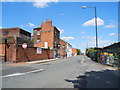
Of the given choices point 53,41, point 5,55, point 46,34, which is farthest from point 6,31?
point 5,55

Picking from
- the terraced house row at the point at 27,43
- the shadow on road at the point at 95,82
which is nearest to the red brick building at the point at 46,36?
the terraced house row at the point at 27,43

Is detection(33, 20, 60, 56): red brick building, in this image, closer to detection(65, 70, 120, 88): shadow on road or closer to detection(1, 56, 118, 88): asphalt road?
detection(1, 56, 118, 88): asphalt road

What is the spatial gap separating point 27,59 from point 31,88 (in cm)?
1614

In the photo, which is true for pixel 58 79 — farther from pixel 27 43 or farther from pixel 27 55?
pixel 27 43

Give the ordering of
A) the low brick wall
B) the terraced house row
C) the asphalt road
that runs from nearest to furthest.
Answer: the asphalt road < the terraced house row < the low brick wall

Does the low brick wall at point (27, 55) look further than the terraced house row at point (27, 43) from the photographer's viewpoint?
Yes

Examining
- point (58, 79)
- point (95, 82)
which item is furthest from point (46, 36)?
point (95, 82)

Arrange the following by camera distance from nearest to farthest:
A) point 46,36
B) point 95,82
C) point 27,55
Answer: point 95,82 < point 27,55 < point 46,36

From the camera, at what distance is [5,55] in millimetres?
18266

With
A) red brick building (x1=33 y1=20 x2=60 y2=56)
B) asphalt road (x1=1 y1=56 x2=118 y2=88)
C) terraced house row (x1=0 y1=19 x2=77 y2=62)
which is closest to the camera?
asphalt road (x1=1 y1=56 x2=118 y2=88)

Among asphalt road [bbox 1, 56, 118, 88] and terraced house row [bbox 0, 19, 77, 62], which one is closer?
asphalt road [bbox 1, 56, 118, 88]

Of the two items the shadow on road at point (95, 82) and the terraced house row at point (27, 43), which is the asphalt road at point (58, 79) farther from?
the terraced house row at point (27, 43)

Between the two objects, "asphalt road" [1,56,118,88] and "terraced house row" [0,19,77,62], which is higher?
"terraced house row" [0,19,77,62]

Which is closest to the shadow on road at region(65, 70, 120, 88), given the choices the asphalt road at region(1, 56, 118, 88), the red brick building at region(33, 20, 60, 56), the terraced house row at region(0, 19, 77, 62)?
the asphalt road at region(1, 56, 118, 88)
